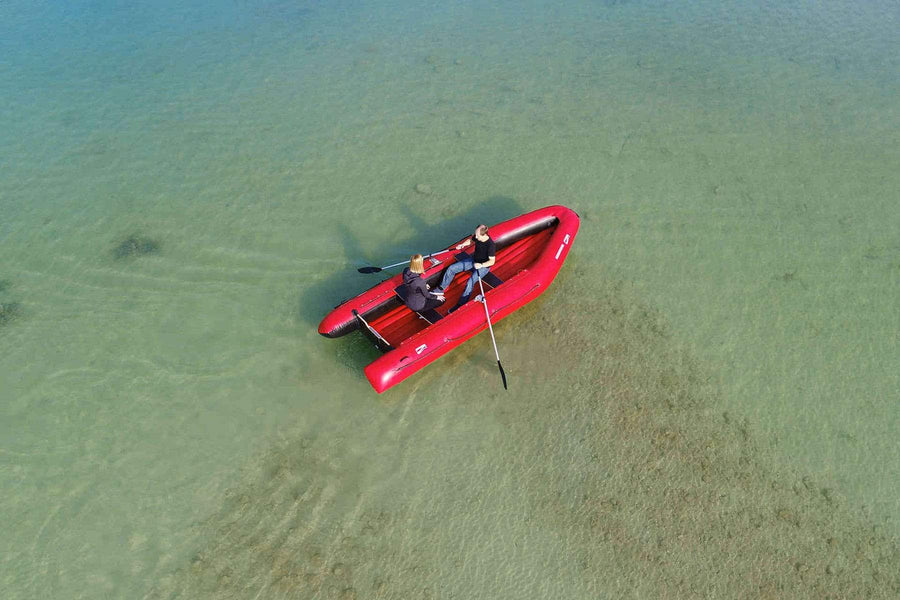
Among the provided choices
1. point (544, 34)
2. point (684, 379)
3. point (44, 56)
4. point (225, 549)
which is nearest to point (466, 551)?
point (225, 549)

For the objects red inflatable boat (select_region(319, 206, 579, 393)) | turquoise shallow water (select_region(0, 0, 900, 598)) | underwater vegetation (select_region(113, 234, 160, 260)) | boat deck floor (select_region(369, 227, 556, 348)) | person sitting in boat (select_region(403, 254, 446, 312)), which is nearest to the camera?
turquoise shallow water (select_region(0, 0, 900, 598))

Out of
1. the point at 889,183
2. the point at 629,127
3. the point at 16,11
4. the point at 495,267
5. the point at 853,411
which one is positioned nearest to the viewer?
the point at 853,411

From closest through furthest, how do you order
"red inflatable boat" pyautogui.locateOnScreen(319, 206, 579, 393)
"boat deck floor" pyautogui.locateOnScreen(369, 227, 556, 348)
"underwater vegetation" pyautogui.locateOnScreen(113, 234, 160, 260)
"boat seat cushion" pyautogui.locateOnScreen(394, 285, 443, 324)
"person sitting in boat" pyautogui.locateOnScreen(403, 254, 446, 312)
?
"red inflatable boat" pyautogui.locateOnScreen(319, 206, 579, 393), "person sitting in boat" pyautogui.locateOnScreen(403, 254, 446, 312), "boat seat cushion" pyautogui.locateOnScreen(394, 285, 443, 324), "boat deck floor" pyautogui.locateOnScreen(369, 227, 556, 348), "underwater vegetation" pyautogui.locateOnScreen(113, 234, 160, 260)

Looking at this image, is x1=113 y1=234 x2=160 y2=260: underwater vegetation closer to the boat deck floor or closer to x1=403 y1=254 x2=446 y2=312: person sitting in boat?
the boat deck floor

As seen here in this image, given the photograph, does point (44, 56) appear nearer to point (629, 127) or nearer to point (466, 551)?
point (629, 127)

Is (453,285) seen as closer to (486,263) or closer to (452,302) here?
(452,302)

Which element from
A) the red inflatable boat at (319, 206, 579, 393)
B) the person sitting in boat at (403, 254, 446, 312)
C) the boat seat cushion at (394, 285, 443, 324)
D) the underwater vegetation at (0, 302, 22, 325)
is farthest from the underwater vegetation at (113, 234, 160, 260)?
the person sitting in boat at (403, 254, 446, 312)
